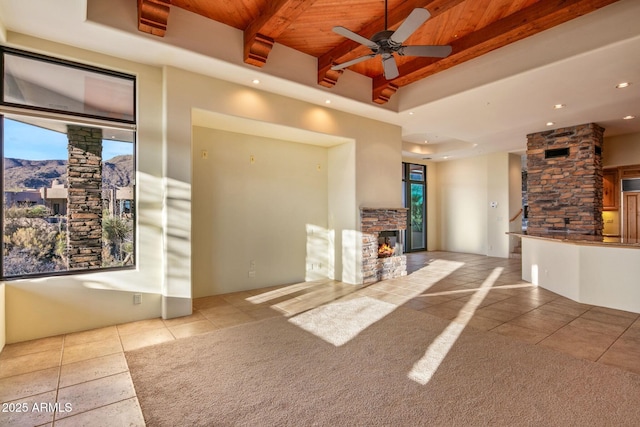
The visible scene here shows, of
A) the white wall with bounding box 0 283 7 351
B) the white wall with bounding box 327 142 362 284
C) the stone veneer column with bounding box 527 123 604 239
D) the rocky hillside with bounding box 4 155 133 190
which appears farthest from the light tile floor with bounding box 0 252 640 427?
the rocky hillside with bounding box 4 155 133 190

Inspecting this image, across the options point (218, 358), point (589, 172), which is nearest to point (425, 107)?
point (589, 172)

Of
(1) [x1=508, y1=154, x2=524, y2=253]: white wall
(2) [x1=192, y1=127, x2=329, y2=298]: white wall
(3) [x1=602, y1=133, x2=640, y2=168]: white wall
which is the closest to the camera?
(2) [x1=192, y1=127, x2=329, y2=298]: white wall

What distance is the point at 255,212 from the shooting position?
18.9 feet

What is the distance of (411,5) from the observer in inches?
139

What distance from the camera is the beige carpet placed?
2.19 meters

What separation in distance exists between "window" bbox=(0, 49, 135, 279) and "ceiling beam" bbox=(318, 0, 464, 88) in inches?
107

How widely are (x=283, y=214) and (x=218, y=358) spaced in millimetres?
3372

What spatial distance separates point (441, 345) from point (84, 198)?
4587 millimetres

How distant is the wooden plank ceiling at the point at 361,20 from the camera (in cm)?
345

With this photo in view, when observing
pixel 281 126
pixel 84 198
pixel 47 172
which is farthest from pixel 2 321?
pixel 281 126

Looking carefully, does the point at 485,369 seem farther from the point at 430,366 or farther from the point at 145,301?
the point at 145,301

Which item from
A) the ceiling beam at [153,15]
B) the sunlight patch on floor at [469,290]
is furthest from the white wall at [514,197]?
the ceiling beam at [153,15]

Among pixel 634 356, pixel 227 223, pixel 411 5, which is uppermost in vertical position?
pixel 411 5

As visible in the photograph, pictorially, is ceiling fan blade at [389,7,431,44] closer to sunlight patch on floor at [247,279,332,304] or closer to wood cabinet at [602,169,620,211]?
sunlight patch on floor at [247,279,332,304]
